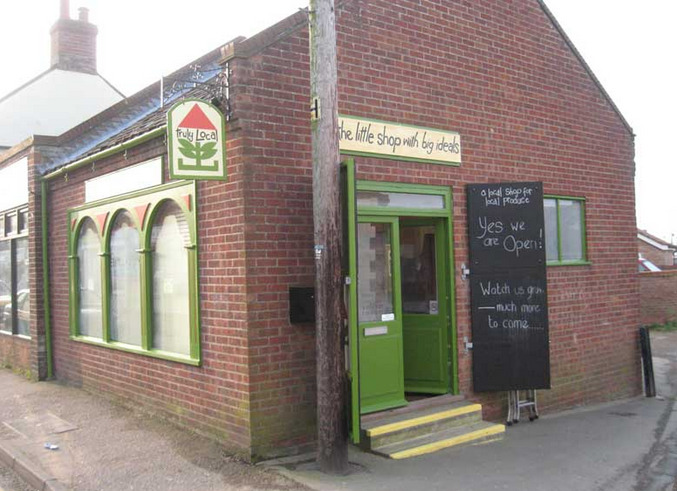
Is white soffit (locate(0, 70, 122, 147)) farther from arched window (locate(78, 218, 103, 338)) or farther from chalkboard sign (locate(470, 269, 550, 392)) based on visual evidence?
chalkboard sign (locate(470, 269, 550, 392))

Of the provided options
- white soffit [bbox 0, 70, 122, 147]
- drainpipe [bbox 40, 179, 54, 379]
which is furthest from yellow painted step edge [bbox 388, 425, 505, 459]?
white soffit [bbox 0, 70, 122, 147]

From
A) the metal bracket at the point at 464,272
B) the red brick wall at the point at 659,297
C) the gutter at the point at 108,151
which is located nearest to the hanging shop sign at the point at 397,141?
→ the metal bracket at the point at 464,272

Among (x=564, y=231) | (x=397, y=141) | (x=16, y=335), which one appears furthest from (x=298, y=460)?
(x=16, y=335)

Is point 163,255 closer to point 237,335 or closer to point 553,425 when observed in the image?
point 237,335

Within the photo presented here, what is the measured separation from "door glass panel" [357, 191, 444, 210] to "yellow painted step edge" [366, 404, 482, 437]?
234cm

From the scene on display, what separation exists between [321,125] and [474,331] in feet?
11.9

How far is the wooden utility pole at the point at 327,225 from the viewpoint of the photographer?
18.6 ft

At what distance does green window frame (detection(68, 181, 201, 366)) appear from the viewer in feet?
22.7

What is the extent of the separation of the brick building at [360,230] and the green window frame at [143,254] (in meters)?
0.03

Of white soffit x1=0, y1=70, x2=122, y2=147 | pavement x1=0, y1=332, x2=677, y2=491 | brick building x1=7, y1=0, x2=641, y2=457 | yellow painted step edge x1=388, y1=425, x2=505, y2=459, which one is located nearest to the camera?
pavement x1=0, y1=332, x2=677, y2=491

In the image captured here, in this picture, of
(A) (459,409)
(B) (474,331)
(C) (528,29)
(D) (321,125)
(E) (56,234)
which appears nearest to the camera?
(D) (321,125)

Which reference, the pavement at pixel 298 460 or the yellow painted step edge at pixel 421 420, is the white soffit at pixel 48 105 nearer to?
the pavement at pixel 298 460

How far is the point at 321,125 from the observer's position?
5684mm

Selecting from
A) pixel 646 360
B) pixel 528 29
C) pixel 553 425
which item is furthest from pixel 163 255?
pixel 646 360
